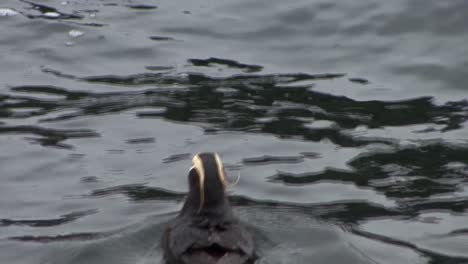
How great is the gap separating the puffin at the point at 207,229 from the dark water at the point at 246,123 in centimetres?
28

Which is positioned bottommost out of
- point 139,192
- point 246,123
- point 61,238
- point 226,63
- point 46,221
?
point 61,238

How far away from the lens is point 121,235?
1027 centimetres

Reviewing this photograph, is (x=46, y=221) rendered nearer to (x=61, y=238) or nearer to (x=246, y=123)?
(x=61, y=238)

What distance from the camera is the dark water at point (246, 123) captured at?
10484 millimetres

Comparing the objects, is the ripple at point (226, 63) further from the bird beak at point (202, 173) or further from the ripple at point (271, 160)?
the bird beak at point (202, 173)

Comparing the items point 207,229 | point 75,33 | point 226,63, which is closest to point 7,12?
point 75,33

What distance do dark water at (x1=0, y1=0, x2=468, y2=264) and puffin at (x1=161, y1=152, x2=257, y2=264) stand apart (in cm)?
28

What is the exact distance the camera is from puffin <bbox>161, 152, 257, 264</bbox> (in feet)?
30.7

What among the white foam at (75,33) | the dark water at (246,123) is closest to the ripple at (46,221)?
the dark water at (246,123)

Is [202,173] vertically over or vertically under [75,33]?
under

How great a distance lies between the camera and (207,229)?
970 centimetres

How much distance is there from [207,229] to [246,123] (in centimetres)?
332

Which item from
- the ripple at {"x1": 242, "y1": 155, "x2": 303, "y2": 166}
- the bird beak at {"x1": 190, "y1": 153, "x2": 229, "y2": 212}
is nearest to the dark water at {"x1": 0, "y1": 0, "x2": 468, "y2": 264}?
the ripple at {"x1": 242, "y1": 155, "x2": 303, "y2": 166}

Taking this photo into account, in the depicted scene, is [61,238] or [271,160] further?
[271,160]
